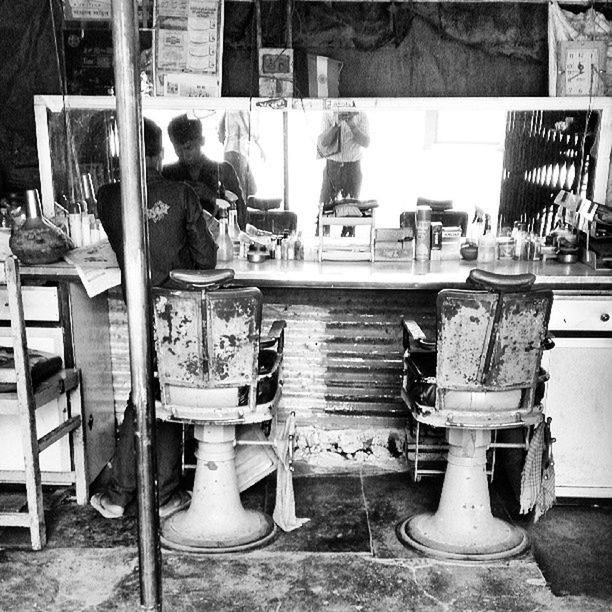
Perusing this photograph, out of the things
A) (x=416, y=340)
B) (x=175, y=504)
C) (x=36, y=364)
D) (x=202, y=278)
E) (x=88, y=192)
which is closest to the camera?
(x=202, y=278)

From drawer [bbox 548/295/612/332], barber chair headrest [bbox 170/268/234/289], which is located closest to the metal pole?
barber chair headrest [bbox 170/268/234/289]

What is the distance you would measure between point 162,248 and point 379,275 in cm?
96

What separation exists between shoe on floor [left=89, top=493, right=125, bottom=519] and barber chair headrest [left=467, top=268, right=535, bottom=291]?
6.04 feet

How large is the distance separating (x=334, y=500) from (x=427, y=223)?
1.46 meters

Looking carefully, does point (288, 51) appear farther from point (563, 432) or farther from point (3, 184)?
point (563, 432)

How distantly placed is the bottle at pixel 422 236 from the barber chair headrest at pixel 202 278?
1.43m

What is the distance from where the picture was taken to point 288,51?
12.8 feet

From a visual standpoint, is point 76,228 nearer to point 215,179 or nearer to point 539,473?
point 215,179

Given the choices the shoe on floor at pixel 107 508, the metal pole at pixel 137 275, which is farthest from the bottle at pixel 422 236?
the metal pole at pixel 137 275

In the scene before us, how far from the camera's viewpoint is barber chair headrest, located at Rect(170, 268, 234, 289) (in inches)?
102

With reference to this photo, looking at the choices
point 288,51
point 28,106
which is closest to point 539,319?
point 288,51

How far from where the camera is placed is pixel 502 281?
2609mm

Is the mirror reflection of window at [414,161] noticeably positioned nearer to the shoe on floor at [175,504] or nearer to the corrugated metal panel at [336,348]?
the corrugated metal panel at [336,348]

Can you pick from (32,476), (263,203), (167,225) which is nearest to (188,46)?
(263,203)
